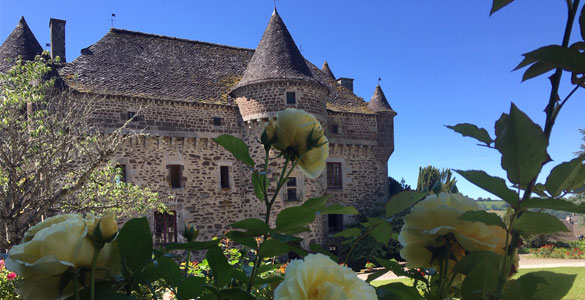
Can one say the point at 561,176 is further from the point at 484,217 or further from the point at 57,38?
the point at 57,38

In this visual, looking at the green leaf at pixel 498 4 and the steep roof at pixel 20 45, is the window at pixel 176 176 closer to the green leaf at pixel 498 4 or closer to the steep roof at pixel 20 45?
the steep roof at pixel 20 45

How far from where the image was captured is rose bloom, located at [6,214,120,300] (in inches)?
27.9

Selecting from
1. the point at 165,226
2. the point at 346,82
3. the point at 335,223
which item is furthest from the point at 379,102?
the point at 165,226

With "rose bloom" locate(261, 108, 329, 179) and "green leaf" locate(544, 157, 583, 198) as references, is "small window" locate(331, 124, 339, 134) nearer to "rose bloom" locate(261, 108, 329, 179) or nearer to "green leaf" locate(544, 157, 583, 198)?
"rose bloom" locate(261, 108, 329, 179)

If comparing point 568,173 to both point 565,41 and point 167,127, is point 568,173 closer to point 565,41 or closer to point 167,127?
point 565,41

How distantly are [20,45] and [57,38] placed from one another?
1688 millimetres

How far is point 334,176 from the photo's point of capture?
17.7 m

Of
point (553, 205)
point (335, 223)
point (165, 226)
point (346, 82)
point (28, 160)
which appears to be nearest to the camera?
point (553, 205)

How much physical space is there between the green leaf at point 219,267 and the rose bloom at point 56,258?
7.2 inches

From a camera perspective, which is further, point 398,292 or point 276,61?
point 276,61

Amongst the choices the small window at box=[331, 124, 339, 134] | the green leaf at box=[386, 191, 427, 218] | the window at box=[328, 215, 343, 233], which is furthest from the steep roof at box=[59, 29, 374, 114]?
the green leaf at box=[386, 191, 427, 218]

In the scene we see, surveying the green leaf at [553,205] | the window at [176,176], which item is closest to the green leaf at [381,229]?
the green leaf at [553,205]

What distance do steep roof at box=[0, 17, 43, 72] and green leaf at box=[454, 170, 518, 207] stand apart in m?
16.1

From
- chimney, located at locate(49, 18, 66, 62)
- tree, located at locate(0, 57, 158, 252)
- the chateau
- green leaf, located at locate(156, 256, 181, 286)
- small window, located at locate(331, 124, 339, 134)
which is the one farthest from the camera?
small window, located at locate(331, 124, 339, 134)
